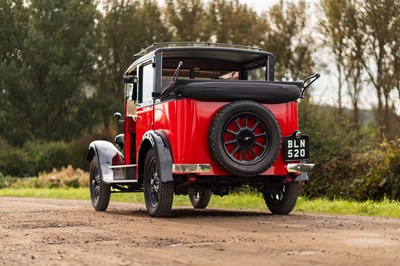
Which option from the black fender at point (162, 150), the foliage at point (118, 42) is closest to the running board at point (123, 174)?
the black fender at point (162, 150)

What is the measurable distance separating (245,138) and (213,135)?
0.51 meters

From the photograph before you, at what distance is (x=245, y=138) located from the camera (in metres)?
11.5

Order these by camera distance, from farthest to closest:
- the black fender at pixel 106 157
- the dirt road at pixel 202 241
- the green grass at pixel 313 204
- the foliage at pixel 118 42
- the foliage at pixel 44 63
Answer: the foliage at pixel 118 42
the foliage at pixel 44 63
the black fender at pixel 106 157
the green grass at pixel 313 204
the dirt road at pixel 202 241

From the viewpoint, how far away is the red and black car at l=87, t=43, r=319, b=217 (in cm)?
1134

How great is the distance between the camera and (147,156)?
12.2 meters

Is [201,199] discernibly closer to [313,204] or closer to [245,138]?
[313,204]

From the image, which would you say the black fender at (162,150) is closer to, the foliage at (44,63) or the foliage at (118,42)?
the foliage at (44,63)

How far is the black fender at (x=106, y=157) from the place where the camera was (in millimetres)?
14000

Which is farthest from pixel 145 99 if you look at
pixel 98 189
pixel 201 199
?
pixel 201 199

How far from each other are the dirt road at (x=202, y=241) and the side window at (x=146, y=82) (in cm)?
196

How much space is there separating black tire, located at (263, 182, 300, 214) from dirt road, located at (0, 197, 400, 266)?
676 millimetres

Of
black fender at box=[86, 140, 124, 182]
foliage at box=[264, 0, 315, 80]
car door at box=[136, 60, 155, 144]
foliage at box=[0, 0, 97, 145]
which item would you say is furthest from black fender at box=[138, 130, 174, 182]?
foliage at box=[0, 0, 97, 145]

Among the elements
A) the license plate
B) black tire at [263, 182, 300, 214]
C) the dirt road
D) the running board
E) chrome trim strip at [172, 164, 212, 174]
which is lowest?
the dirt road

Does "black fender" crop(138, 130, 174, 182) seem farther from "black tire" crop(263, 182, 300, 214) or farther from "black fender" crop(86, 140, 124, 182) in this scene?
"black tire" crop(263, 182, 300, 214)
